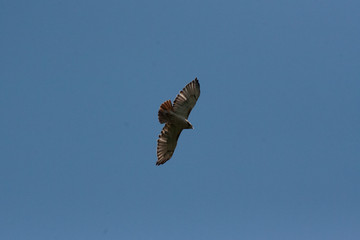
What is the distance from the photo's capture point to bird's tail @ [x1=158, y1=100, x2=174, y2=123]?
71.3 feet

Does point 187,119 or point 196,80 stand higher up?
point 196,80

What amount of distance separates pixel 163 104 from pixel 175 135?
199cm

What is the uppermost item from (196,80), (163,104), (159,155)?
(196,80)

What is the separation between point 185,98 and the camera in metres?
22.0

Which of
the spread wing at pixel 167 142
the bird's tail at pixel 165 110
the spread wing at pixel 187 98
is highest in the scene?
the spread wing at pixel 187 98

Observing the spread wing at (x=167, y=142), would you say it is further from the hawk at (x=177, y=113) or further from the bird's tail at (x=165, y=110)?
the bird's tail at (x=165, y=110)

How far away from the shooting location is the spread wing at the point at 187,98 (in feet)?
72.0

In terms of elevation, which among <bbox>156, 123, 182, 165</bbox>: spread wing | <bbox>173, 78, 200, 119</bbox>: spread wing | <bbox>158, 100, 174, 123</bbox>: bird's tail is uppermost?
<bbox>173, 78, 200, 119</bbox>: spread wing

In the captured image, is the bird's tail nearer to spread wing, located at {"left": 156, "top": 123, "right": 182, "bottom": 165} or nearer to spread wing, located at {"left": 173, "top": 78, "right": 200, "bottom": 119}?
spread wing, located at {"left": 173, "top": 78, "right": 200, "bottom": 119}

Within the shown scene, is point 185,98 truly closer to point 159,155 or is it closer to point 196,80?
point 196,80

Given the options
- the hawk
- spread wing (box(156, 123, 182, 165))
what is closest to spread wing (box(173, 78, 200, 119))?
the hawk

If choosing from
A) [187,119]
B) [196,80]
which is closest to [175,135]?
[187,119]

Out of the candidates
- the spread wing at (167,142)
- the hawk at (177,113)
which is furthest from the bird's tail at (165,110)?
the spread wing at (167,142)

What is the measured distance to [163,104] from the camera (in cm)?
2178
